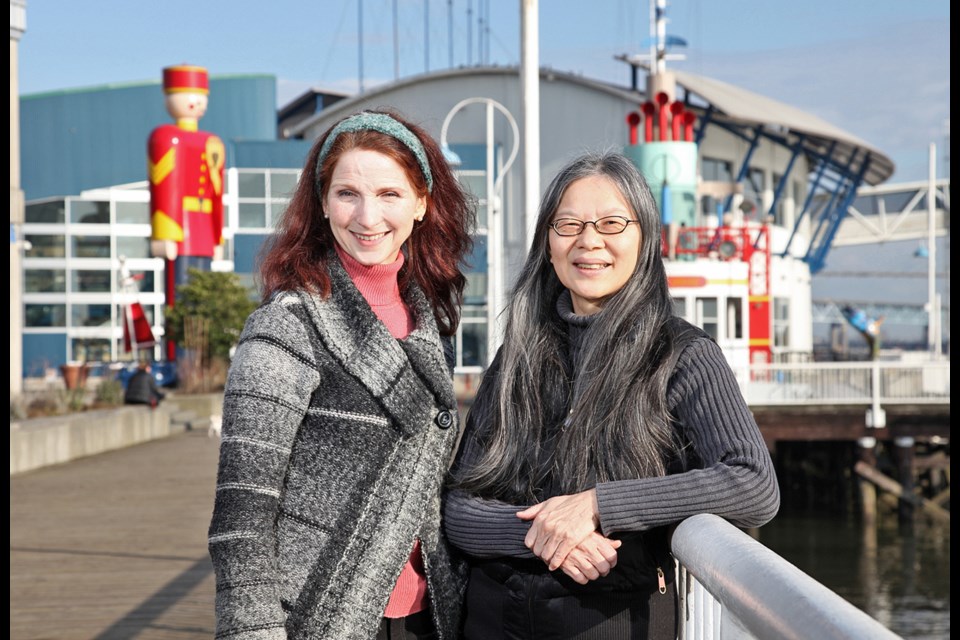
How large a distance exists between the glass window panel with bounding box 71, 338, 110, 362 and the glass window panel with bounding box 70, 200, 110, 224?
4301 mm

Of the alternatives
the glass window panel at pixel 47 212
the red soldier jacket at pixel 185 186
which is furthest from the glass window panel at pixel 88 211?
the red soldier jacket at pixel 185 186

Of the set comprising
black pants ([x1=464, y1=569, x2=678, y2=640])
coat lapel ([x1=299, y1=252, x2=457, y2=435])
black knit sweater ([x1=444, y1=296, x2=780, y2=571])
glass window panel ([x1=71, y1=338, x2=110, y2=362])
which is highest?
coat lapel ([x1=299, y1=252, x2=457, y2=435])

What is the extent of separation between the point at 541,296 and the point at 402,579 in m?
0.70

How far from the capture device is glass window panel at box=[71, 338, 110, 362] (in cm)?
4050

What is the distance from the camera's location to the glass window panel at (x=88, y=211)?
42.2m

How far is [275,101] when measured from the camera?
44.9 m

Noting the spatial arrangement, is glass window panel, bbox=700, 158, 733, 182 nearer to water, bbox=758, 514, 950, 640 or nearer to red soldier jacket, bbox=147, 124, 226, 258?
water, bbox=758, 514, 950, 640

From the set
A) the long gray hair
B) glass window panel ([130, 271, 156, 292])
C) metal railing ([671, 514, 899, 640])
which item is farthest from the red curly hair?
glass window panel ([130, 271, 156, 292])

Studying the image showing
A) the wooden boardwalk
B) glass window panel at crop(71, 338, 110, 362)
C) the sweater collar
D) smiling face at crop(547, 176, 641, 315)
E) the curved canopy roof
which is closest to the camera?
smiling face at crop(547, 176, 641, 315)

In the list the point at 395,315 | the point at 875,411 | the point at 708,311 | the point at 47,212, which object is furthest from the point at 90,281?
the point at 395,315

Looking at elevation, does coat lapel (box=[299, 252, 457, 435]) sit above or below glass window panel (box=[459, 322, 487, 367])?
above

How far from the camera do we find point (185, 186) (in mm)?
28797

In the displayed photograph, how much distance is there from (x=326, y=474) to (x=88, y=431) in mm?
15768

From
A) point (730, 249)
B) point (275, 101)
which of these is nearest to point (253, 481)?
point (730, 249)
